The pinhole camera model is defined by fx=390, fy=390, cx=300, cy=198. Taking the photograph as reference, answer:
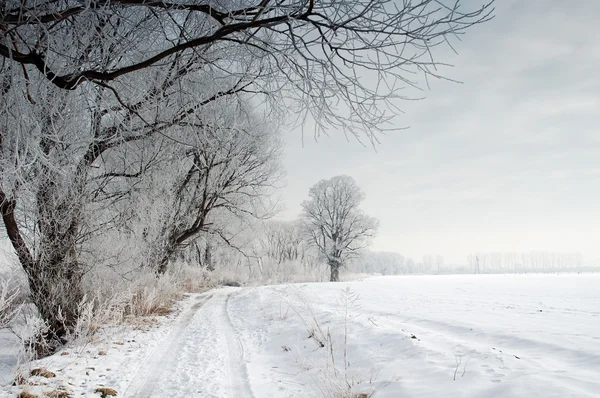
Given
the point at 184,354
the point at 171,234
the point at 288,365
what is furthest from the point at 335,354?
the point at 171,234

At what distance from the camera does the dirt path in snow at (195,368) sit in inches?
163

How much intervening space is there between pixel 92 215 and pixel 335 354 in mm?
5054

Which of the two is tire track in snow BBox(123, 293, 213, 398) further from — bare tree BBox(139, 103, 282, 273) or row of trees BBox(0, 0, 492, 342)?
bare tree BBox(139, 103, 282, 273)

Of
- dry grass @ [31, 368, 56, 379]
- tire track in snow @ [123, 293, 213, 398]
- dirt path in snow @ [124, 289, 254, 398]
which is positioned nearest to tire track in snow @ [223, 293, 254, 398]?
dirt path in snow @ [124, 289, 254, 398]

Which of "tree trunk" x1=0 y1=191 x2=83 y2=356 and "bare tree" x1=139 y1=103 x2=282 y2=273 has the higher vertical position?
"bare tree" x1=139 y1=103 x2=282 y2=273

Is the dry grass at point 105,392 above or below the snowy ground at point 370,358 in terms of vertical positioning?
below

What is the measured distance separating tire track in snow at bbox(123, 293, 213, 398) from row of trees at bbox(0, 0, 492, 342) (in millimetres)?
1376

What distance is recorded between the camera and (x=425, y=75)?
2.91 m

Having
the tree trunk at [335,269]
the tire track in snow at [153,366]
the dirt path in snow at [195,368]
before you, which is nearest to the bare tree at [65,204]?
the tire track in snow at [153,366]

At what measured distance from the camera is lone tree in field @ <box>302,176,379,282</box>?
35.3 metres

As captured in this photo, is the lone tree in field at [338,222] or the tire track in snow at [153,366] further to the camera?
the lone tree in field at [338,222]

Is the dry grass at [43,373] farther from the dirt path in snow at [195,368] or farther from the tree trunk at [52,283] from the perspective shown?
the tree trunk at [52,283]

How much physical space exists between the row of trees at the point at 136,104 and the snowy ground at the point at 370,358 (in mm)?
1581

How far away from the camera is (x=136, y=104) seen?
4.44 metres
